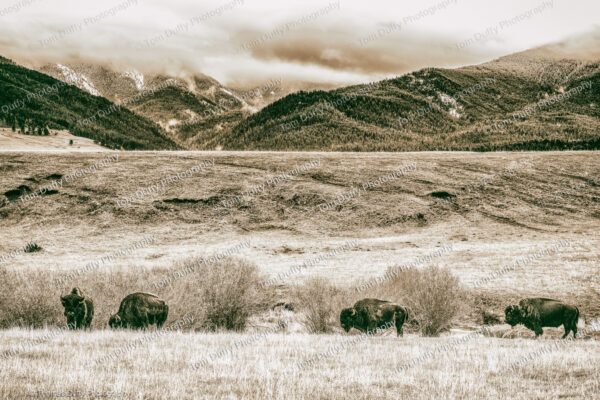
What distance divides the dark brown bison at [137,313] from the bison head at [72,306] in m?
0.80

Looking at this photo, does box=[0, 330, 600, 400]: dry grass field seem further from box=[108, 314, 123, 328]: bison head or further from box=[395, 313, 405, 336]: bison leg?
box=[395, 313, 405, 336]: bison leg

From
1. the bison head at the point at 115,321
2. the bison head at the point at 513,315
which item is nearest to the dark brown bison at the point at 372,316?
the bison head at the point at 513,315

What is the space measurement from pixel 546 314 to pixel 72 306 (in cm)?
1195

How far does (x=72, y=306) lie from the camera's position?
43.8 ft

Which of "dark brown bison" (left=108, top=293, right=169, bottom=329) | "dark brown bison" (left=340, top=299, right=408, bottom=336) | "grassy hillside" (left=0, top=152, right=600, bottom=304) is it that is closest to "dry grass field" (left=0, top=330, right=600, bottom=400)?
"dark brown bison" (left=108, top=293, right=169, bottom=329)

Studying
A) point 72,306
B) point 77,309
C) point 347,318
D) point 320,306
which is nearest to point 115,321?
point 77,309

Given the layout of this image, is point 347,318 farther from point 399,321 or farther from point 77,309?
point 77,309

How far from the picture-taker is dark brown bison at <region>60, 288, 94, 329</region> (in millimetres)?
13273

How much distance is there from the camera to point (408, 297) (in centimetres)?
1662

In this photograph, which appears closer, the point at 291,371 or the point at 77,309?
the point at 291,371

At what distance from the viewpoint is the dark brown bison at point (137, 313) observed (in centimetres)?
1366

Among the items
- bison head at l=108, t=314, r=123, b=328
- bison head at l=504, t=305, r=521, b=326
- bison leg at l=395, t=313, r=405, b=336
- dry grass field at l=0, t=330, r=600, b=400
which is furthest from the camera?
bison head at l=504, t=305, r=521, b=326

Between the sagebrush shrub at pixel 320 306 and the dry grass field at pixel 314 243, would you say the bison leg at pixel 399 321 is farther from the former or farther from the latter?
the sagebrush shrub at pixel 320 306

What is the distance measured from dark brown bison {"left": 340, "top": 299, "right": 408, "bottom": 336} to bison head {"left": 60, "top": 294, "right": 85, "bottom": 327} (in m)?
6.57
